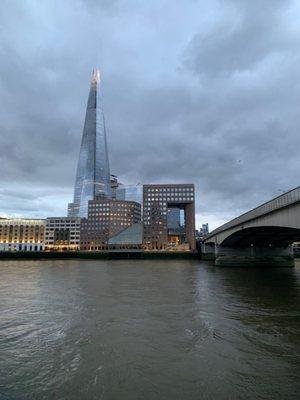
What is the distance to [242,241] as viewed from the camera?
292 feet

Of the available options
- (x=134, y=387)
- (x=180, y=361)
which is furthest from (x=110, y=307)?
(x=134, y=387)

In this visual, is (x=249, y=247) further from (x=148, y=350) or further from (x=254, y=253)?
(x=148, y=350)

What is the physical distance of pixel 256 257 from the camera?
89938 mm

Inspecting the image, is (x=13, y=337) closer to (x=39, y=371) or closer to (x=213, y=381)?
(x=39, y=371)

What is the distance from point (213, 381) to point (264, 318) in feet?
41.0

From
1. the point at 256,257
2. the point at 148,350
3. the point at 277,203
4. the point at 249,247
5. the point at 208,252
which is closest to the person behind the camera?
the point at 148,350

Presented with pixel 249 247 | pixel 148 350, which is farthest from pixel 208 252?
pixel 148 350

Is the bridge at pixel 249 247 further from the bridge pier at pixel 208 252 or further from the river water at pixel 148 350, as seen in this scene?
the river water at pixel 148 350

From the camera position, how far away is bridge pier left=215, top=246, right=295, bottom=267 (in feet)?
294

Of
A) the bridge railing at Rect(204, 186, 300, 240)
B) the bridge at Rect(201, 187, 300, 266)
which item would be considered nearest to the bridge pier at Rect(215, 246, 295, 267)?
the bridge at Rect(201, 187, 300, 266)

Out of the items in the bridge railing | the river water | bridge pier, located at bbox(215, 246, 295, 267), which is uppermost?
the bridge railing

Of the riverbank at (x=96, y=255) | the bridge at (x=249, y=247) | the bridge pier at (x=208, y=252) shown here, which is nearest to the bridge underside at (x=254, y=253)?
the bridge at (x=249, y=247)

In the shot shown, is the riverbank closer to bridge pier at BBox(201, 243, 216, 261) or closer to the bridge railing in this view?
bridge pier at BBox(201, 243, 216, 261)

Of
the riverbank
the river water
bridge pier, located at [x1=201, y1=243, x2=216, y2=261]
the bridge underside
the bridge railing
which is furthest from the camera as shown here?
the riverbank
